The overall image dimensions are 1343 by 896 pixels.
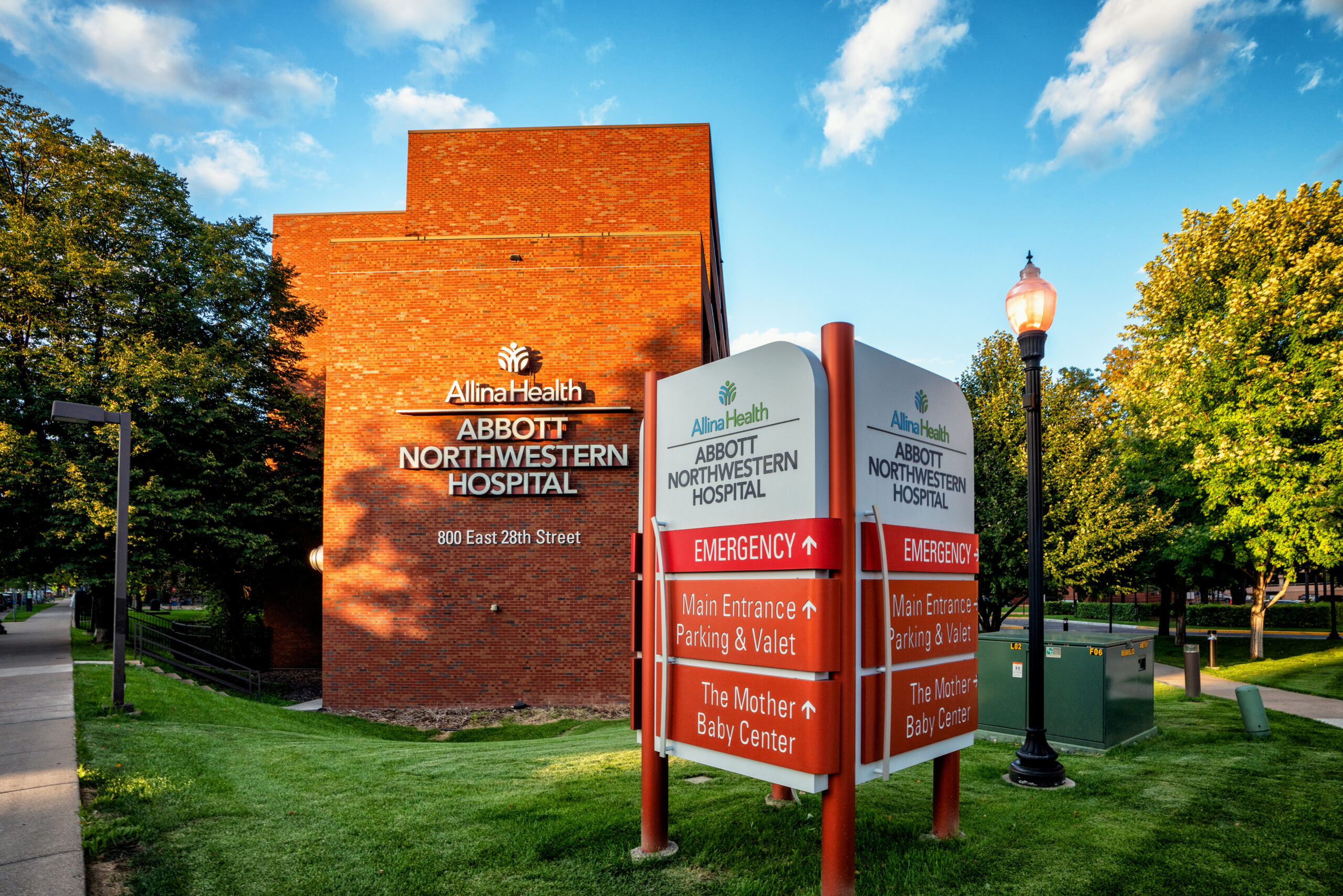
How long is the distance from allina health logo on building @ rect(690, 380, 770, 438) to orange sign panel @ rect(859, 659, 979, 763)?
1.62 m

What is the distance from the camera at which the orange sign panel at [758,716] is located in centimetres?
377

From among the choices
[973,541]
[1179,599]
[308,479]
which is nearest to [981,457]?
[1179,599]

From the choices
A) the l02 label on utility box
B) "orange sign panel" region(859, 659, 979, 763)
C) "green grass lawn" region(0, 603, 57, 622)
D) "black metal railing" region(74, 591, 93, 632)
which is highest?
the l02 label on utility box

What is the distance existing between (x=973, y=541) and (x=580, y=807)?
3.64 metres

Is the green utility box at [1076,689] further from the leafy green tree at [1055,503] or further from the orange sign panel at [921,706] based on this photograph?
the leafy green tree at [1055,503]

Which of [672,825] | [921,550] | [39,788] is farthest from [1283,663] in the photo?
[39,788]

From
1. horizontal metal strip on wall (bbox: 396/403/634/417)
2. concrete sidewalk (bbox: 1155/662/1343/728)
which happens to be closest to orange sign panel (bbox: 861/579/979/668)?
concrete sidewalk (bbox: 1155/662/1343/728)

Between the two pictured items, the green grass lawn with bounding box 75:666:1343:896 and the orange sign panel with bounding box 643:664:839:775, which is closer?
the orange sign panel with bounding box 643:664:839:775

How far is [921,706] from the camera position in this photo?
4371mm

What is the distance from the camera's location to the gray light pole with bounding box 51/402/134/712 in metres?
9.26

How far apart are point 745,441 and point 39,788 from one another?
651 cm

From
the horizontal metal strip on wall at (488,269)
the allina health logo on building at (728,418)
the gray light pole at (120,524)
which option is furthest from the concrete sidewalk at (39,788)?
the horizontal metal strip on wall at (488,269)

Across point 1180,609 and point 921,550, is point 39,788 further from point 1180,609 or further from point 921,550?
point 1180,609

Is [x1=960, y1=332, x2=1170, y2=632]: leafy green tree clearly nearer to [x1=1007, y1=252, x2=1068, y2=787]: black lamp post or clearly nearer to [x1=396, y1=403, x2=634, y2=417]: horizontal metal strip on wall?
[x1=396, y1=403, x2=634, y2=417]: horizontal metal strip on wall
